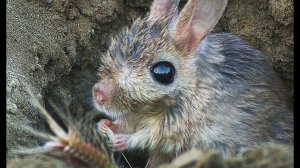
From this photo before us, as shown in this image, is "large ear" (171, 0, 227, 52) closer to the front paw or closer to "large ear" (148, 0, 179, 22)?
"large ear" (148, 0, 179, 22)

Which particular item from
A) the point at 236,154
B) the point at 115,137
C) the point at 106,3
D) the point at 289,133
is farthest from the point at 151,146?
the point at 106,3

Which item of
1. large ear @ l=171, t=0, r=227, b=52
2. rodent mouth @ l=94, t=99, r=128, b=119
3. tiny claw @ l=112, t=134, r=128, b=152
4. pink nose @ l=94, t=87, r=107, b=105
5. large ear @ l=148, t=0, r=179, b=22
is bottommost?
tiny claw @ l=112, t=134, r=128, b=152

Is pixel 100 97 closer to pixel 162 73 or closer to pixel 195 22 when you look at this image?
pixel 162 73

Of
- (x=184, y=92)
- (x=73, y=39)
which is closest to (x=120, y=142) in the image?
(x=184, y=92)

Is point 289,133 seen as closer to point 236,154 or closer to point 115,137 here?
point 236,154

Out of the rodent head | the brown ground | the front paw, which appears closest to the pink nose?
the rodent head

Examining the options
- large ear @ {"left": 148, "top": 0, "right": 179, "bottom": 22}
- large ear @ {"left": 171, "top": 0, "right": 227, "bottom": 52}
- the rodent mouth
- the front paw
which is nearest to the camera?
large ear @ {"left": 171, "top": 0, "right": 227, "bottom": 52}
